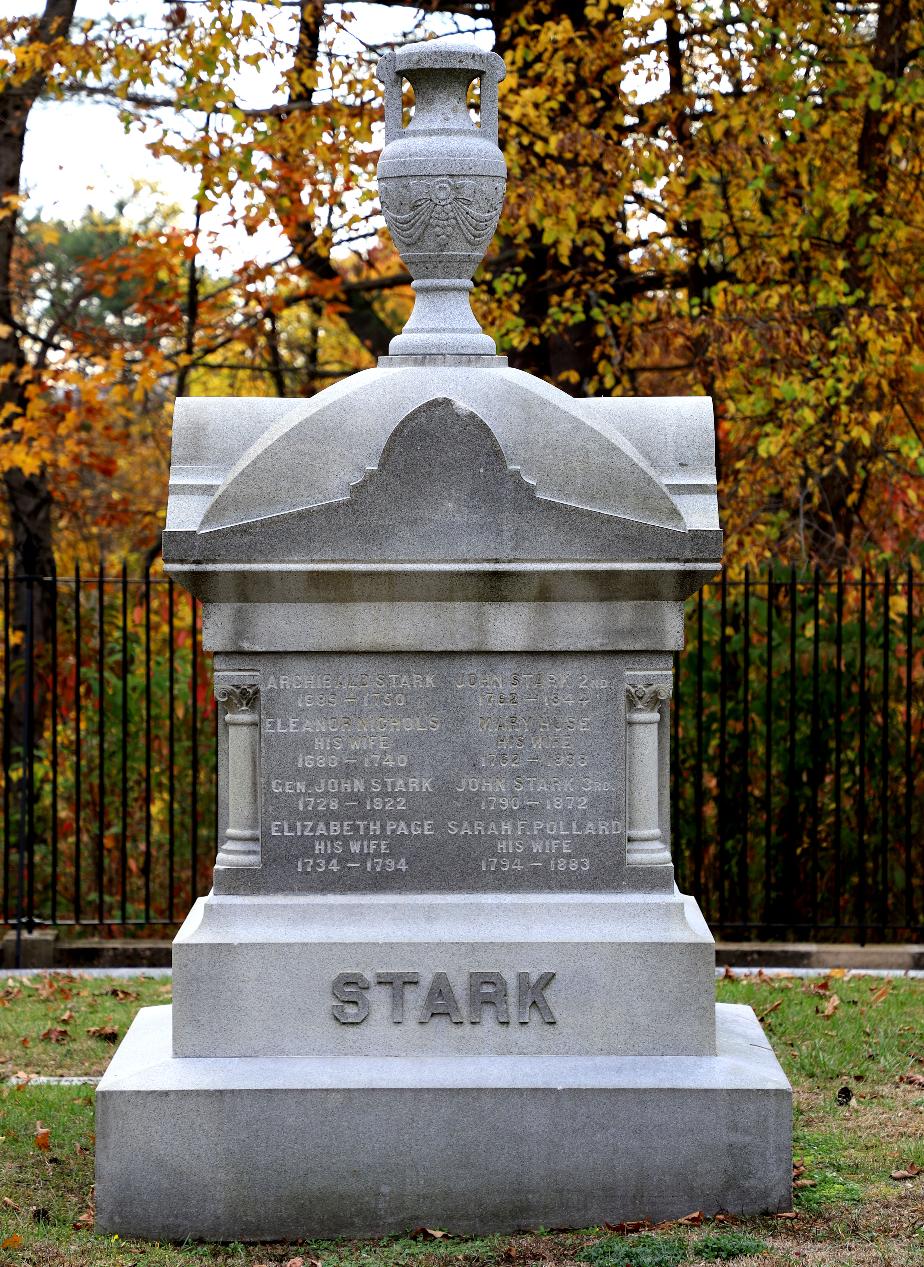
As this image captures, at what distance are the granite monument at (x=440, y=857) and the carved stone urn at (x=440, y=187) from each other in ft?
0.09

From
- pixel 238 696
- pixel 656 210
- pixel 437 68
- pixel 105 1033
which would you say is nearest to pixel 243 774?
pixel 238 696

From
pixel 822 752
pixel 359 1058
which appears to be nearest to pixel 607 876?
pixel 359 1058

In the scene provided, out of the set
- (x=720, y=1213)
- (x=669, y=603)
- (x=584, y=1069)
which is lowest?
(x=720, y=1213)

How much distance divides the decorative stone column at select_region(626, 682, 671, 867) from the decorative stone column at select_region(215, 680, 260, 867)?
1.16 m

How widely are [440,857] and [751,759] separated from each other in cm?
483

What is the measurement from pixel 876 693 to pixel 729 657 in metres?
0.85

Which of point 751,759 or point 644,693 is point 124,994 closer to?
point 751,759

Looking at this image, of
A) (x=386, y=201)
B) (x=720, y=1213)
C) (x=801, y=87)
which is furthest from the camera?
(x=801, y=87)

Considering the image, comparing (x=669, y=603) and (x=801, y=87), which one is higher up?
(x=801, y=87)

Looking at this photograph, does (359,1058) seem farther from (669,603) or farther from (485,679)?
(669,603)

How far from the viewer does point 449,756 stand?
548 cm

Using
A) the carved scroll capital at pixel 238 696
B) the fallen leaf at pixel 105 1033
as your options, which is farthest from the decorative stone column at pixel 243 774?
the fallen leaf at pixel 105 1033

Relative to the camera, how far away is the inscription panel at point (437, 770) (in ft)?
17.9

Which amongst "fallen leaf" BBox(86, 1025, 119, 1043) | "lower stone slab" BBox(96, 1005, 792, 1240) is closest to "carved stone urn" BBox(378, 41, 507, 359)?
"lower stone slab" BBox(96, 1005, 792, 1240)
